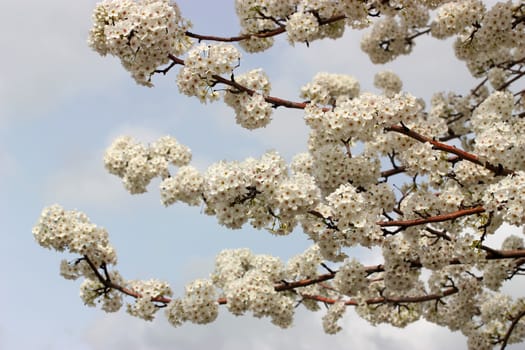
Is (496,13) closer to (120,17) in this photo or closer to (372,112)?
(372,112)

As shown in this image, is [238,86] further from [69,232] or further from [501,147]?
[69,232]

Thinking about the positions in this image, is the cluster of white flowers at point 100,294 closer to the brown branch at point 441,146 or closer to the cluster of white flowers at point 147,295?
the cluster of white flowers at point 147,295

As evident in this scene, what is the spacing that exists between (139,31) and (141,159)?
526cm

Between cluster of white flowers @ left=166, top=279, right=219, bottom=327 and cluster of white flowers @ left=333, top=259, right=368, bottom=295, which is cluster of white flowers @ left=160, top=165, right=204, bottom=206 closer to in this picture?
cluster of white flowers @ left=166, top=279, right=219, bottom=327

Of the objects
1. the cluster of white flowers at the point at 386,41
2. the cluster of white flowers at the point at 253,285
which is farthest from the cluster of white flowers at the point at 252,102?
the cluster of white flowers at the point at 386,41

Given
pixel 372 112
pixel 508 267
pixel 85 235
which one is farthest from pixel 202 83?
pixel 508 267

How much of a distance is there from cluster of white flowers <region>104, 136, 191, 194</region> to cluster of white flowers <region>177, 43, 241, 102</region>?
463cm

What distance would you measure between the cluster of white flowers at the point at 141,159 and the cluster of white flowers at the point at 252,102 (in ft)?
14.7

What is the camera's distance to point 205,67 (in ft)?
26.0

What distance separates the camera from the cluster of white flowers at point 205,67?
7930mm

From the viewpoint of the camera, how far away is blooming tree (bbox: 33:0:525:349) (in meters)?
7.79

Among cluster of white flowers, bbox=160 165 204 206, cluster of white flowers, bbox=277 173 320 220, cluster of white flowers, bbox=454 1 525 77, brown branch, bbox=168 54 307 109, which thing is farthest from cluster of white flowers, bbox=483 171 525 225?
cluster of white flowers, bbox=160 165 204 206

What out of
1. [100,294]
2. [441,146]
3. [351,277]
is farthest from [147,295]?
[441,146]

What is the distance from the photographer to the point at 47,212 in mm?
10719
